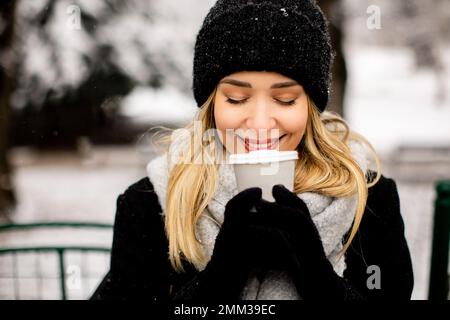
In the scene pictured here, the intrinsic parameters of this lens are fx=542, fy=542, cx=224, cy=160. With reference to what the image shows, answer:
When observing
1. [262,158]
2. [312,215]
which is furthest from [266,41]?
[312,215]

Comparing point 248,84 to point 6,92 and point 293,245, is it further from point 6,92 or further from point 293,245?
point 6,92

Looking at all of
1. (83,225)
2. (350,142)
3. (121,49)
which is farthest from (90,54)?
(350,142)

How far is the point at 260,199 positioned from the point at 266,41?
0.45 m

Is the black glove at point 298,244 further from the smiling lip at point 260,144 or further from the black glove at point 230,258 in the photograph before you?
the smiling lip at point 260,144

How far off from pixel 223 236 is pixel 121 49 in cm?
502

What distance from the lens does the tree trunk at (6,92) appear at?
19.0 ft

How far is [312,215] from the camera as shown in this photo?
1642 millimetres

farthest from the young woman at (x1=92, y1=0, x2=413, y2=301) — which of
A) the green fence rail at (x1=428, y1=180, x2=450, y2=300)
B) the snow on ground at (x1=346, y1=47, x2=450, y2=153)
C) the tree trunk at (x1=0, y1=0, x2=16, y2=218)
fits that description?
the snow on ground at (x1=346, y1=47, x2=450, y2=153)

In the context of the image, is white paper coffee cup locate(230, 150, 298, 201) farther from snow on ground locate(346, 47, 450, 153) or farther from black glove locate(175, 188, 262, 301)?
snow on ground locate(346, 47, 450, 153)

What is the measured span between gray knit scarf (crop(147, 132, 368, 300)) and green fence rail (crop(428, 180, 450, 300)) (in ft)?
4.34

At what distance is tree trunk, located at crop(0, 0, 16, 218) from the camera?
5.78 metres

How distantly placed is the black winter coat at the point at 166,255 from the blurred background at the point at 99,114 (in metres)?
1.80

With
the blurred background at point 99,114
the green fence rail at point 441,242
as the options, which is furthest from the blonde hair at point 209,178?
the blurred background at point 99,114

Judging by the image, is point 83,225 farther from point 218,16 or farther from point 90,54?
point 90,54
